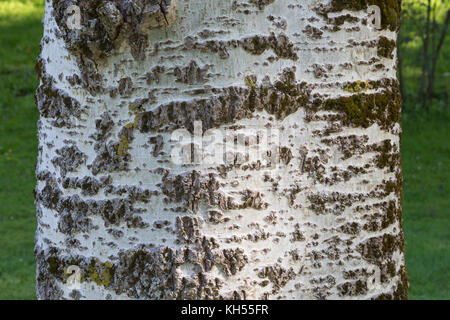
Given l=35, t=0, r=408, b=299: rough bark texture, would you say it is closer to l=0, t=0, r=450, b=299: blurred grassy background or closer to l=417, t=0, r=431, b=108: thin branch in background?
l=0, t=0, r=450, b=299: blurred grassy background

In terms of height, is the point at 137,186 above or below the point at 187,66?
below

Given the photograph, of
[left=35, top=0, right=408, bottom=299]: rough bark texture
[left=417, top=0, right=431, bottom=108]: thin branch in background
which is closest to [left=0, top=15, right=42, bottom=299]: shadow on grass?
[left=35, top=0, right=408, bottom=299]: rough bark texture

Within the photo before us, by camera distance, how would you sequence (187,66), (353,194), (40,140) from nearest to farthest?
(187,66)
(353,194)
(40,140)

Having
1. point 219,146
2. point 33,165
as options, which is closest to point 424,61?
point 33,165

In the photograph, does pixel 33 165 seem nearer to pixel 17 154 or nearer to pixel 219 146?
pixel 17 154
